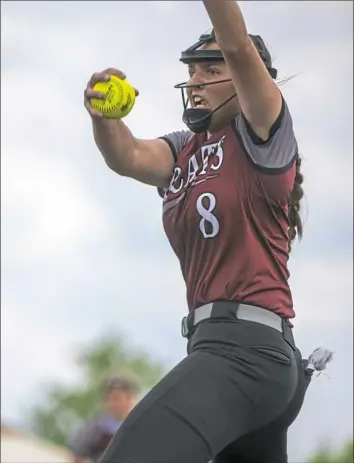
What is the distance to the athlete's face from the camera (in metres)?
6.02

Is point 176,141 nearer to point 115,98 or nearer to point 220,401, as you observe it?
point 115,98

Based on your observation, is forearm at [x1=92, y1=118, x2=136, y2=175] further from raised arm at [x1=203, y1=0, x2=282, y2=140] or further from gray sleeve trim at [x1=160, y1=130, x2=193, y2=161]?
raised arm at [x1=203, y1=0, x2=282, y2=140]

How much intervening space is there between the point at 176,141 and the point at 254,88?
1027mm

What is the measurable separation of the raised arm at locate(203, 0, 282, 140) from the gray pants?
84 cm

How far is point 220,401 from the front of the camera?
212 inches

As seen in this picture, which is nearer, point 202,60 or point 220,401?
point 220,401

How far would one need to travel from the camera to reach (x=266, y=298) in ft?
18.5

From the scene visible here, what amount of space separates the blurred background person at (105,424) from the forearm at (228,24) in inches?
252

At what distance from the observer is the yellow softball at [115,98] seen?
5977 millimetres

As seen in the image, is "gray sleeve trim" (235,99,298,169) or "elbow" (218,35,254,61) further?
"gray sleeve trim" (235,99,298,169)

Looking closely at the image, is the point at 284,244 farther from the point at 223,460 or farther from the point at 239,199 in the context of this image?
the point at 223,460

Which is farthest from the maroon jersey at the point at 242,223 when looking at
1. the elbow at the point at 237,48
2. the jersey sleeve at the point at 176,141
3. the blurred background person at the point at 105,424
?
the blurred background person at the point at 105,424

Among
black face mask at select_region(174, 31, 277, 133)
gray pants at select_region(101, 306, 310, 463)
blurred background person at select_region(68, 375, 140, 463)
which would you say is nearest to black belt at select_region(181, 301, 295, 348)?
gray pants at select_region(101, 306, 310, 463)

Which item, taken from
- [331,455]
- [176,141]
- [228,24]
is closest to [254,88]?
[228,24]
